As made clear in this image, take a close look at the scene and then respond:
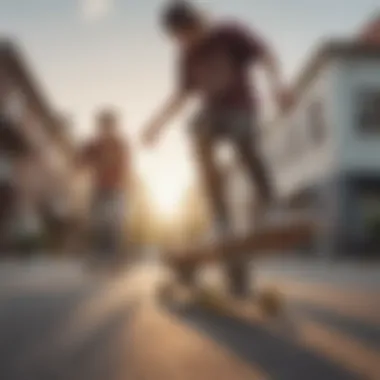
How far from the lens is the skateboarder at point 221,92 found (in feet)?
15.6

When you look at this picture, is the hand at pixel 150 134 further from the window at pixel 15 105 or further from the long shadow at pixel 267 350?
the window at pixel 15 105

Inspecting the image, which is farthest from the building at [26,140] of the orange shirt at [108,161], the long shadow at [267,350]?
the long shadow at [267,350]

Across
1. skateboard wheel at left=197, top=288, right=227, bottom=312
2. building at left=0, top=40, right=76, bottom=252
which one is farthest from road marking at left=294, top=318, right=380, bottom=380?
building at left=0, top=40, right=76, bottom=252

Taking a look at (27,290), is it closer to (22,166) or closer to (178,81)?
(178,81)

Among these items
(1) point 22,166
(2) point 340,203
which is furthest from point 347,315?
(1) point 22,166

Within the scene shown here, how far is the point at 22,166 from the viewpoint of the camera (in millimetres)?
31266

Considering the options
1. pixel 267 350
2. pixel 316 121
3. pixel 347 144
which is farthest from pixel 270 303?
pixel 316 121

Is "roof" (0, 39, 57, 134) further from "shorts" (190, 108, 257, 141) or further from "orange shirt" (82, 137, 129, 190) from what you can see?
A: "shorts" (190, 108, 257, 141)

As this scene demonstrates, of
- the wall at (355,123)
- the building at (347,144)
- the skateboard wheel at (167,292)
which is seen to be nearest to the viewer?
the skateboard wheel at (167,292)

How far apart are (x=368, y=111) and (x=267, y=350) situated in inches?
834

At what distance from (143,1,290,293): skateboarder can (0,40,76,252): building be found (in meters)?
20.1

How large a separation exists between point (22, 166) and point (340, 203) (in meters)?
14.2

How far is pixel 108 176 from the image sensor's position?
8945 mm

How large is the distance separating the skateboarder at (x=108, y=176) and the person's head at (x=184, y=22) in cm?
377
